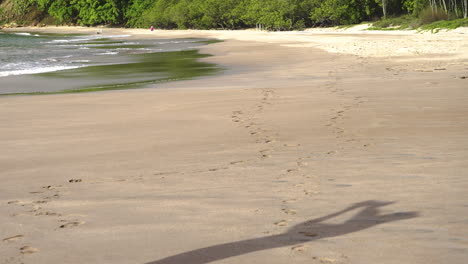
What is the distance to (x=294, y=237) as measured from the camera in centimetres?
369

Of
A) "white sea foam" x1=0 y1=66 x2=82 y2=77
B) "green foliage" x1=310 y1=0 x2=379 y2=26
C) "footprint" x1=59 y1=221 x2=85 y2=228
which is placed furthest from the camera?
"green foliage" x1=310 y1=0 x2=379 y2=26

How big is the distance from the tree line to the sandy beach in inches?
1477

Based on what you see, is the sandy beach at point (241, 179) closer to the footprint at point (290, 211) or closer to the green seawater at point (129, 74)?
the footprint at point (290, 211)

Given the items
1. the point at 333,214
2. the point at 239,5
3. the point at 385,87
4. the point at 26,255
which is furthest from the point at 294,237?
the point at 239,5

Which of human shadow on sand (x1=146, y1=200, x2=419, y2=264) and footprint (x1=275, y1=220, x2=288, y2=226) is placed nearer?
human shadow on sand (x1=146, y1=200, x2=419, y2=264)

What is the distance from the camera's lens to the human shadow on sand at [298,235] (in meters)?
3.46

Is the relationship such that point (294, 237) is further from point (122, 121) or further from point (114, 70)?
point (114, 70)

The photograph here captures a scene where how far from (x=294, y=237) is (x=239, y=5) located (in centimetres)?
7199

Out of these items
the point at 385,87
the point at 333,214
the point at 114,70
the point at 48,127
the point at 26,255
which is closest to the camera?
the point at 26,255

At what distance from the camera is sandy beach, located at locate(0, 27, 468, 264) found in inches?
142

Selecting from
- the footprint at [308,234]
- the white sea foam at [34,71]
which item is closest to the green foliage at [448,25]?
the white sea foam at [34,71]

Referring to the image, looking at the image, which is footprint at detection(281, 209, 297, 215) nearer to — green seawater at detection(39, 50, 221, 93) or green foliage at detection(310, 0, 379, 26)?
green seawater at detection(39, 50, 221, 93)

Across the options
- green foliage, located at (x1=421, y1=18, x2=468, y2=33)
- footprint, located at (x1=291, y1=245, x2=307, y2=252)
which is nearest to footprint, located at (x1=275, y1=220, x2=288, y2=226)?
footprint, located at (x1=291, y1=245, x2=307, y2=252)

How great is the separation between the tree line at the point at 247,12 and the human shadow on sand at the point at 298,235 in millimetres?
41812
